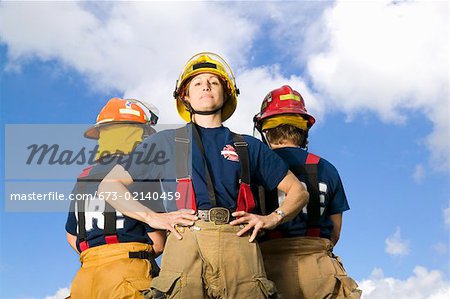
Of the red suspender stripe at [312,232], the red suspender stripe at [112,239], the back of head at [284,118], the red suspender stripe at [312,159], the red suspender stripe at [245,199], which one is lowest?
the red suspender stripe at [245,199]

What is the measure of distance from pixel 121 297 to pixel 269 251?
1641 mm

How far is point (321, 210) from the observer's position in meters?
6.60

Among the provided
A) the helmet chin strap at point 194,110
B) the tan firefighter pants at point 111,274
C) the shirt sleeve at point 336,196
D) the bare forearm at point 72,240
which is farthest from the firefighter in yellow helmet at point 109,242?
the shirt sleeve at point 336,196

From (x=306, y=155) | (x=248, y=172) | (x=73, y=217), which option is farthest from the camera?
(x=73, y=217)

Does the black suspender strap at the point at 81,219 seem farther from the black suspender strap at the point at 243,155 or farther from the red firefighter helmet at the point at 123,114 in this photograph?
the black suspender strap at the point at 243,155

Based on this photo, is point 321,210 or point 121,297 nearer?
point 121,297

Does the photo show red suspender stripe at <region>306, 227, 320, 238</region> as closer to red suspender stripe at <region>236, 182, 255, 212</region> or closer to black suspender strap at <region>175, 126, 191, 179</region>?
red suspender stripe at <region>236, 182, 255, 212</region>

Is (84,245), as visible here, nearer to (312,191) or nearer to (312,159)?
(312,191)

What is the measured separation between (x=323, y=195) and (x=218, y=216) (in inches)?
80.7

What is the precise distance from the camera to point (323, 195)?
6641mm

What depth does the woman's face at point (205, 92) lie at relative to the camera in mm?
5605

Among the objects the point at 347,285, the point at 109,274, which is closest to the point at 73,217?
the point at 109,274

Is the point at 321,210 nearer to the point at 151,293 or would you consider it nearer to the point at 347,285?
the point at 347,285

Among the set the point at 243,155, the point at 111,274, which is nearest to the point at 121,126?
the point at 111,274
